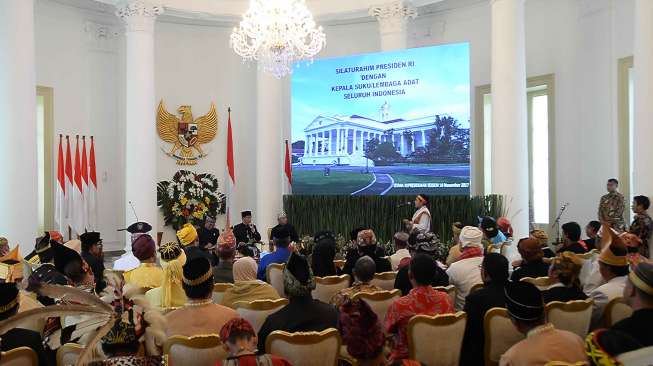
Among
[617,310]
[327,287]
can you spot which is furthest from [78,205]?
[617,310]

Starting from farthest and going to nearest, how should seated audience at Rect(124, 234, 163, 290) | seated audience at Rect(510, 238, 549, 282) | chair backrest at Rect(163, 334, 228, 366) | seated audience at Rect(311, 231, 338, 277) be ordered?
1. seated audience at Rect(311, 231, 338, 277)
2. seated audience at Rect(124, 234, 163, 290)
3. seated audience at Rect(510, 238, 549, 282)
4. chair backrest at Rect(163, 334, 228, 366)

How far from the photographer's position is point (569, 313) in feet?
12.0

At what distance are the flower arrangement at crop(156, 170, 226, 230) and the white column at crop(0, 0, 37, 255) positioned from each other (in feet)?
13.1

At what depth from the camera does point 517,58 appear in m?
10.2

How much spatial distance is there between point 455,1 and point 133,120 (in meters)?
7.11

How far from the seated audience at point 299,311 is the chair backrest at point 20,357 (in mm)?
1150

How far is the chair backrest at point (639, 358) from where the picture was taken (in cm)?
147

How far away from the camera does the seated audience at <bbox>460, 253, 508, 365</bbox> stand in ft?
12.6

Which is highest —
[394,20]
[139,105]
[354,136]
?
[394,20]

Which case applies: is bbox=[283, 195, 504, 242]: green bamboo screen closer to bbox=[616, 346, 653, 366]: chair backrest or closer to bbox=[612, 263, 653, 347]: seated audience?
bbox=[612, 263, 653, 347]: seated audience

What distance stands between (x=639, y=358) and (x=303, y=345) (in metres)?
1.87

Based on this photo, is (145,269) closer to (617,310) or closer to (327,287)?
(327,287)

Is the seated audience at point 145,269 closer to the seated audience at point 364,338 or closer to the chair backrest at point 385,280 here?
the chair backrest at point 385,280

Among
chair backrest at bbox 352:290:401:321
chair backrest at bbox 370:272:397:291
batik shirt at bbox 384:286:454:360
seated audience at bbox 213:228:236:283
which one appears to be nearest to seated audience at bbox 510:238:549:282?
chair backrest at bbox 370:272:397:291
